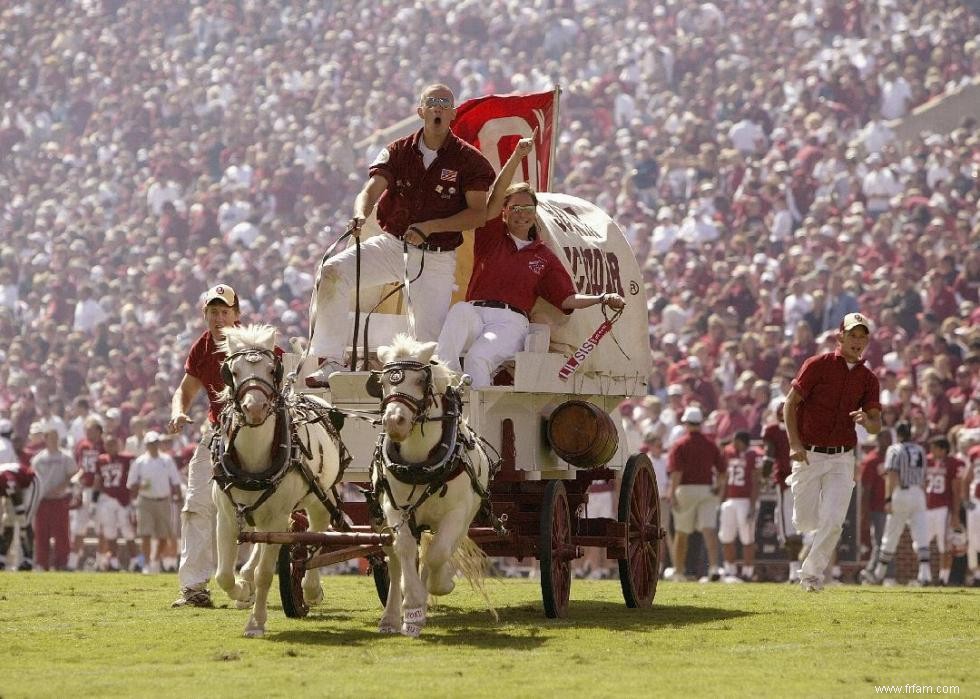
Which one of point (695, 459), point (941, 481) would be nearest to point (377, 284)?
point (695, 459)

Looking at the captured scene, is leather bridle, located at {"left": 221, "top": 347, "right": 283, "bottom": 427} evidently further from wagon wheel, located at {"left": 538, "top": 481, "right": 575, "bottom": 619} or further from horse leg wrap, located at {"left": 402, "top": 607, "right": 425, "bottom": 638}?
wagon wheel, located at {"left": 538, "top": 481, "right": 575, "bottom": 619}

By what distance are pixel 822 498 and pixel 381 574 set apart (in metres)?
3.60

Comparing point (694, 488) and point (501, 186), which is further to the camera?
point (694, 488)

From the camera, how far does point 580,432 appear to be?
13.2 meters

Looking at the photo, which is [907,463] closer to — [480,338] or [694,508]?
[694,508]

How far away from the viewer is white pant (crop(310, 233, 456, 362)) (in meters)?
13.5

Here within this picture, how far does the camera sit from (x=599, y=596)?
1563cm

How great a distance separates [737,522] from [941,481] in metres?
2.16

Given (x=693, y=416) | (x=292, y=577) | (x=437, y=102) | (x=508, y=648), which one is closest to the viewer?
(x=508, y=648)

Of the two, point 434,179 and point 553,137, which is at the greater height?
point 553,137

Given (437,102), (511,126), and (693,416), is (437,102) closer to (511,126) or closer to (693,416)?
(511,126)

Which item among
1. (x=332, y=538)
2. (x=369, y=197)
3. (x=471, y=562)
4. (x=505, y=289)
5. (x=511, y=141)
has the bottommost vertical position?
(x=471, y=562)

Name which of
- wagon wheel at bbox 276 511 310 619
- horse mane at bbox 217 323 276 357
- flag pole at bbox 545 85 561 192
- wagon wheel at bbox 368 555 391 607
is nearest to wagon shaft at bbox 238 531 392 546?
horse mane at bbox 217 323 276 357

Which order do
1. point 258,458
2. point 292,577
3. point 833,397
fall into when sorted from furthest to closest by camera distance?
point 833,397 → point 292,577 → point 258,458
